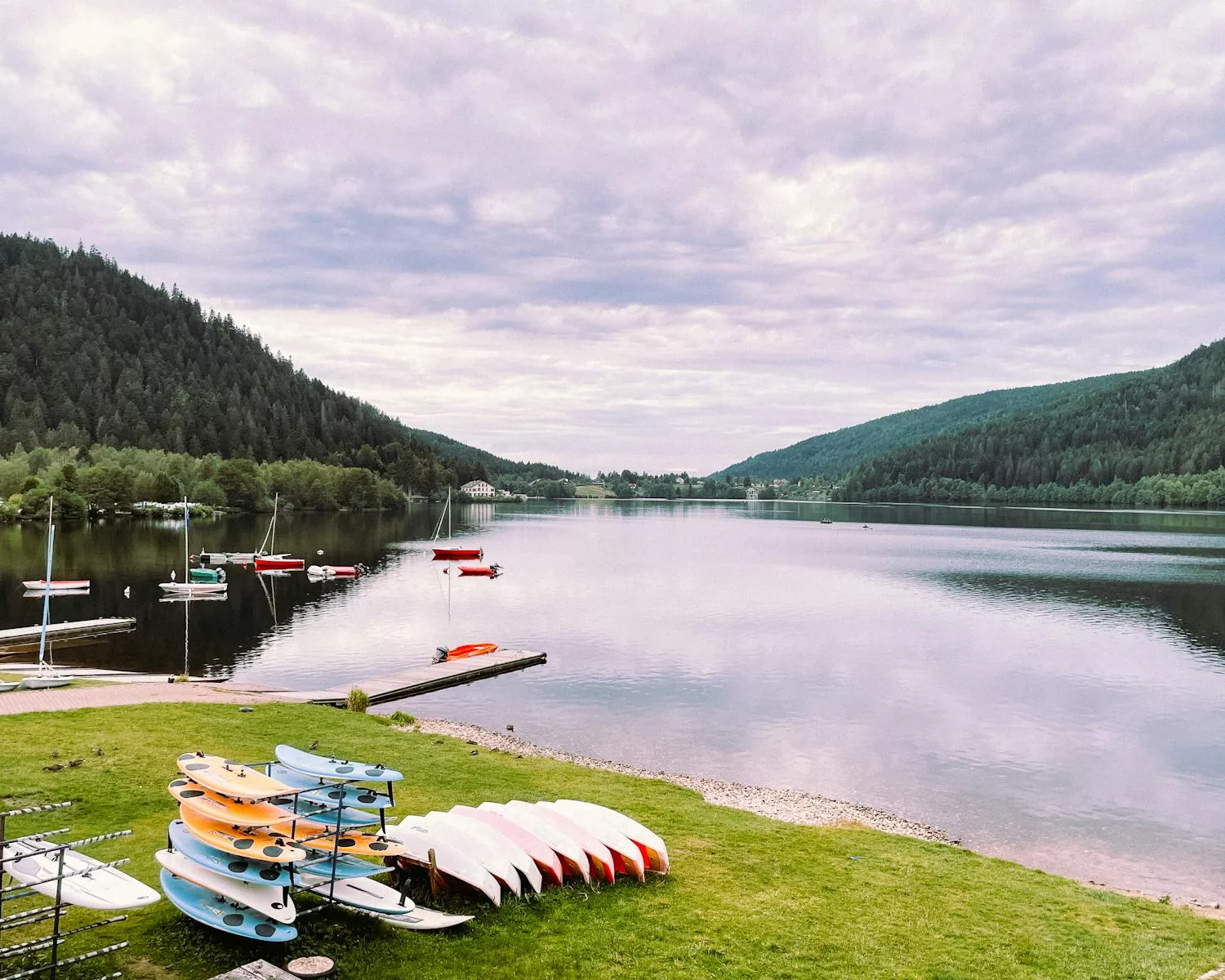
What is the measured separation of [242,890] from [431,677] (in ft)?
93.5

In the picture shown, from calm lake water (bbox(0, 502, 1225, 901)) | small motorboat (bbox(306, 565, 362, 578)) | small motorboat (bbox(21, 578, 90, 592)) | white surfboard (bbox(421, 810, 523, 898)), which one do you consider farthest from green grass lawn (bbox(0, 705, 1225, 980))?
small motorboat (bbox(306, 565, 362, 578))

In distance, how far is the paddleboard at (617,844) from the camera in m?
13.0

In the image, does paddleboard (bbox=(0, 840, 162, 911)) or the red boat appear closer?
paddleboard (bbox=(0, 840, 162, 911))

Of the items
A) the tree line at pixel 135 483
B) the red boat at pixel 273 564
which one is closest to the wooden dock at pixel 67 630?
the red boat at pixel 273 564

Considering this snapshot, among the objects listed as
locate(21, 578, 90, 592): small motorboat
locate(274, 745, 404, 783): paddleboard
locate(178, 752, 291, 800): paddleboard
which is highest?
locate(178, 752, 291, 800): paddleboard

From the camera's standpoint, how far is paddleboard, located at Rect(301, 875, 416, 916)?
1009cm

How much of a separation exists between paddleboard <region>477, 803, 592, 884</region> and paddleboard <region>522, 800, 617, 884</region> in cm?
9

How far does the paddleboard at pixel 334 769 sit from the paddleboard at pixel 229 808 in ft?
2.08

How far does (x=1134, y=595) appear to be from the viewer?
70.6 meters

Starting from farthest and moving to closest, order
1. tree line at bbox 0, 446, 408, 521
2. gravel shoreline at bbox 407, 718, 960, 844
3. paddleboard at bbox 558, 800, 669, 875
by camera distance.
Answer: tree line at bbox 0, 446, 408, 521
gravel shoreline at bbox 407, 718, 960, 844
paddleboard at bbox 558, 800, 669, 875

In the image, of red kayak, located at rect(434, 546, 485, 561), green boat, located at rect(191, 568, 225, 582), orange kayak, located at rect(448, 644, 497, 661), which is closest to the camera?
orange kayak, located at rect(448, 644, 497, 661)

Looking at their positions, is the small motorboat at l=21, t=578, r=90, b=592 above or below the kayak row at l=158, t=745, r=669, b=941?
below

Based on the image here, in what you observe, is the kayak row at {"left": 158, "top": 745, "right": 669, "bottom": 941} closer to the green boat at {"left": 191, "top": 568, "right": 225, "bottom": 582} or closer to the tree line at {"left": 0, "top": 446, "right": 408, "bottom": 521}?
the green boat at {"left": 191, "top": 568, "right": 225, "bottom": 582}

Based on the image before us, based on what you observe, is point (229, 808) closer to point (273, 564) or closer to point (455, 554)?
point (273, 564)
